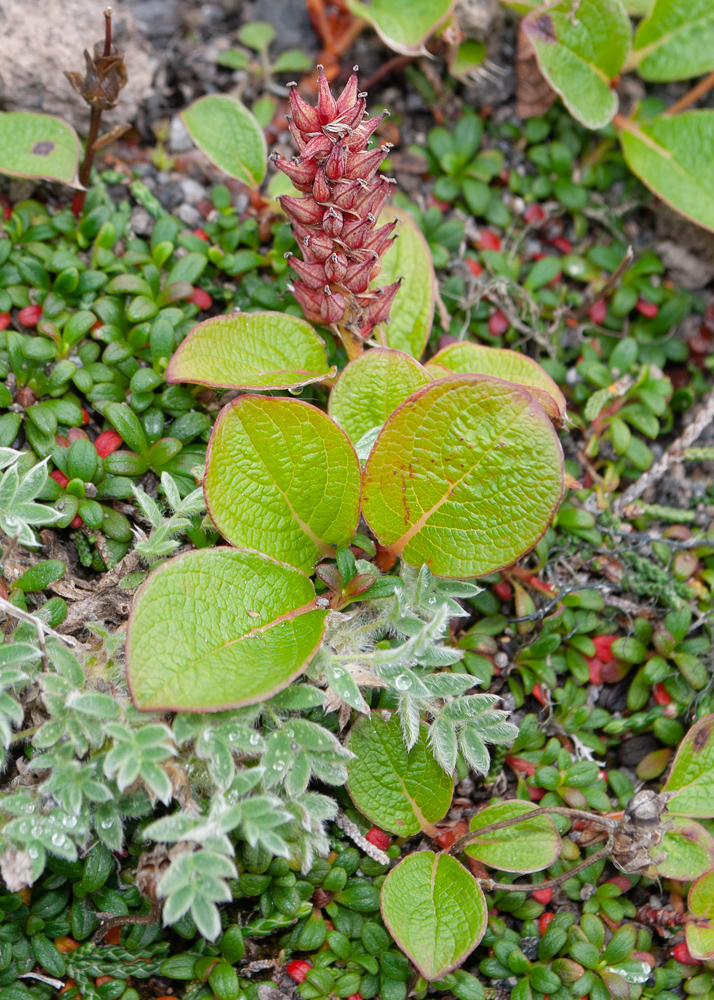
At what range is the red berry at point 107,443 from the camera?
262 cm

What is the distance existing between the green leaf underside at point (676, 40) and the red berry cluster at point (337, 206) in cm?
183

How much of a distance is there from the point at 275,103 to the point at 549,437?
212 centimetres

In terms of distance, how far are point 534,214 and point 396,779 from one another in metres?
2.40

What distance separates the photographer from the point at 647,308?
335cm

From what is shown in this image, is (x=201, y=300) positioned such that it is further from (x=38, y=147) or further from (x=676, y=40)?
(x=676, y=40)

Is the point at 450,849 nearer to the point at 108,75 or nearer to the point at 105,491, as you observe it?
the point at 105,491

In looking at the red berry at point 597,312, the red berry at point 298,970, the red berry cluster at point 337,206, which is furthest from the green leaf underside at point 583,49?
the red berry at point 298,970

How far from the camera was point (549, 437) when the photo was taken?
219 cm

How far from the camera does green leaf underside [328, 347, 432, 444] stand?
2.45 meters

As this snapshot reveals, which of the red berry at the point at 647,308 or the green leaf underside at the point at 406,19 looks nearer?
the green leaf underside at the point at 406,19

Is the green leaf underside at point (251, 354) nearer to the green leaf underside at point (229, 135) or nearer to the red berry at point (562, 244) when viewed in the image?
the green leaf underside at point (229, 135)

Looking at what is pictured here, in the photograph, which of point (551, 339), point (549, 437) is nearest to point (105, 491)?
point (549, 437)

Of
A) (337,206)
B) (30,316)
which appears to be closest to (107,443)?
(30,316)

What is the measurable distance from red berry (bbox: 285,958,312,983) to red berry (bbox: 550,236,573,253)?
286cm
